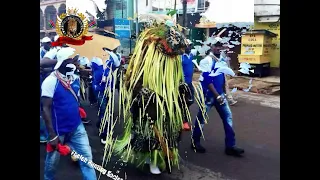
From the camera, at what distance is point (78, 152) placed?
10.8 ft

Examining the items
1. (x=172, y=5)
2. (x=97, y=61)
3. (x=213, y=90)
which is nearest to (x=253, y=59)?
(x=213, y=90)

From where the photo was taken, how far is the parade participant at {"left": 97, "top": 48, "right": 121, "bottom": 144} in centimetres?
324

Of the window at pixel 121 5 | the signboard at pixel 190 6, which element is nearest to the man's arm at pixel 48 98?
the window at pixel 121 5

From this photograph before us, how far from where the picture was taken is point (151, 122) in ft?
10.2

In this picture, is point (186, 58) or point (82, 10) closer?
point (186, 58)

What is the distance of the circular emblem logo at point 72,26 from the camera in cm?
331

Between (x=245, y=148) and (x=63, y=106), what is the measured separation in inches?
56.2

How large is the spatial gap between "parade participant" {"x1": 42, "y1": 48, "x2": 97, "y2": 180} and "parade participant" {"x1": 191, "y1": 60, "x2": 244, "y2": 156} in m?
0.89

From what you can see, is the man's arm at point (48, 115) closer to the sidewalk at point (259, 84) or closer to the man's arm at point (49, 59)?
the man's arm at point (49, 59)

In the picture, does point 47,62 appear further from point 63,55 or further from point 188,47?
point 188,47

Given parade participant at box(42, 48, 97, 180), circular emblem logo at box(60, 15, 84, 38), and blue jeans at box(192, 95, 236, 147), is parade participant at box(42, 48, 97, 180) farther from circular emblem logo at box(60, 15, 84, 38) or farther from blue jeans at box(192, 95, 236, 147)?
blue jeans at box(192, 95, 236, 147)
